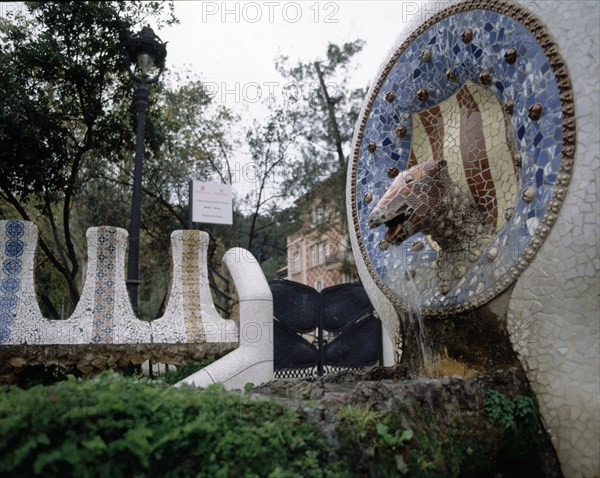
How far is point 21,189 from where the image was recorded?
10.1m

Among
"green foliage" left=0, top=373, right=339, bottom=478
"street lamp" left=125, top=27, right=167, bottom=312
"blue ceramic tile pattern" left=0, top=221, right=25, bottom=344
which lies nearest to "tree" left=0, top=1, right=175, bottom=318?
"street lamp" left=125, top=27, right=167, bottom=312

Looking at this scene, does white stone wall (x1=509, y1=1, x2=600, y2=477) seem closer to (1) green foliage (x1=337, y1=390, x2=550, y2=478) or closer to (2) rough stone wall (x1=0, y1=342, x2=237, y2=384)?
(1) green foliage (x1=337, y1=390, x2=550, y2=478)

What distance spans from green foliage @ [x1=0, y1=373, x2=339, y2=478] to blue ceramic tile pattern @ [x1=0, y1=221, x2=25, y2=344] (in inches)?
144

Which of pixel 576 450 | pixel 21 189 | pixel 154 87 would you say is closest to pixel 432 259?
pixel 576 450

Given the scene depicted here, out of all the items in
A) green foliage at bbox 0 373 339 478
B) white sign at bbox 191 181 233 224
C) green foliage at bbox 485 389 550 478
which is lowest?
green foliage at bbox 485 389 550 478

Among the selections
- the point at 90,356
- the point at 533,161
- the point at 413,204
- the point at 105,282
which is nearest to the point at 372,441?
the point at 413,204

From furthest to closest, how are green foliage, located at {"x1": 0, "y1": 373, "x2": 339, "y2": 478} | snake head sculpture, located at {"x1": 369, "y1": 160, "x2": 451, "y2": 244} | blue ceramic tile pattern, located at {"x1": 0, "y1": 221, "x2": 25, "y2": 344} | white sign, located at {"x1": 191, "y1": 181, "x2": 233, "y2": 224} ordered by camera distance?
white sign, located at {"x1": 191, "y1": 181, "x2": 233, "y2": 224} < blue ceramic tile pattern, located at {"x1": 0, "y1": 221, "x2": 25, "y2": 344} < snake head sculpture, located at {"x1": 369, "y1": 160, "x2": 451, "y2": 244} < green foliage, located at {"x1": 0, "y1": 373, "x2": 339, "y2": 478}

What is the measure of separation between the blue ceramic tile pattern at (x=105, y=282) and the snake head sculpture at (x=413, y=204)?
3.52m

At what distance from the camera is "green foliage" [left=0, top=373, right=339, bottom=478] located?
7.45 feet

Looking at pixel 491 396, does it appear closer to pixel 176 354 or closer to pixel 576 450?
pixel 576 450

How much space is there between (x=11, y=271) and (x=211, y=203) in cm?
416

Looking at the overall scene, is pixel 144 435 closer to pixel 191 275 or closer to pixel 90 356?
pixel 90 356

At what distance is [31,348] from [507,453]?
4.51 meters

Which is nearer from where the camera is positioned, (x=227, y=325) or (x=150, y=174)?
(x=227, y=325)
